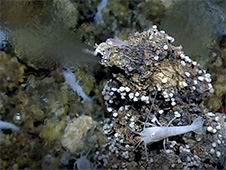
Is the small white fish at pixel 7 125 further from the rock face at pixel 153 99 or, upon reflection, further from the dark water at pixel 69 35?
the rock face at pixel 153 99

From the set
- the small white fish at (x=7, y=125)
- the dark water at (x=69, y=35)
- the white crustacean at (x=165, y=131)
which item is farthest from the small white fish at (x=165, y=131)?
the small white fish at (x=7, y=125)

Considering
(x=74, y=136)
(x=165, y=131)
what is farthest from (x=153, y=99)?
(x=74, y=136)

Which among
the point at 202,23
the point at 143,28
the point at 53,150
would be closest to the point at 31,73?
the point at 53,150

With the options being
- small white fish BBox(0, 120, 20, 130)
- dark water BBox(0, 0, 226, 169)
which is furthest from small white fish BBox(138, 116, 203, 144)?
small white fish BBox(0, 120, 20, 130)

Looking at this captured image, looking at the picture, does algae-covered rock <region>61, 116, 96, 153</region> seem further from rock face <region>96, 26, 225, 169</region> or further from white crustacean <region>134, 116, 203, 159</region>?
white crustacean <region>134, 116, 203, 159</region>

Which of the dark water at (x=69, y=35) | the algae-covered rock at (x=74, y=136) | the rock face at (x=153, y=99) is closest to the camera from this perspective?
the rock face at (x=153, y=99)
